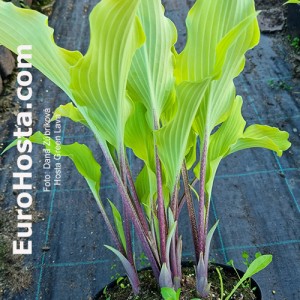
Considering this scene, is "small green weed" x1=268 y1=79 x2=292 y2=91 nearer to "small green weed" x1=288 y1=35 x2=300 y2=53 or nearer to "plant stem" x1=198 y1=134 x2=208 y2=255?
"small green weed" x1=288 y1=35 x2=300 y2=53

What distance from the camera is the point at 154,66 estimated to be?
80 centimetres

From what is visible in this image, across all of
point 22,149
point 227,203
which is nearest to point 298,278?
point 227,203

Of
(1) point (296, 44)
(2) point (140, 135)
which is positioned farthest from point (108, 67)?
(1) point (296, 44)

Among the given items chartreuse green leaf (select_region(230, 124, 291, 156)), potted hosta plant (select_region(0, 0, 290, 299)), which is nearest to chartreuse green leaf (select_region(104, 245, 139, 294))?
potted hosta plant (select_region(0, 0, 290, 299))

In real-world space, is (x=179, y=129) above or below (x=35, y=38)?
below

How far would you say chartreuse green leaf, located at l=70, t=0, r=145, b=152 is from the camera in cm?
58

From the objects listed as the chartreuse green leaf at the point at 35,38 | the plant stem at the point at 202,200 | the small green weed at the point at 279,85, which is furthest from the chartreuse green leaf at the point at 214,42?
the small green weed at the point at 279,85

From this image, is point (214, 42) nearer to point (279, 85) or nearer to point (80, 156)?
point (80, 156)

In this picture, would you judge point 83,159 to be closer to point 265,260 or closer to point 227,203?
point 265,260

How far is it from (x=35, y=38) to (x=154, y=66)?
0.23m

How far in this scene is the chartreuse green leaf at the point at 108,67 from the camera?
584 millimetres

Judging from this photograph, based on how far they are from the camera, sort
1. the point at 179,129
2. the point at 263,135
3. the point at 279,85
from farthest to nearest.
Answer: the point at 279,85 < the point at 263,135 < the point at 179,129

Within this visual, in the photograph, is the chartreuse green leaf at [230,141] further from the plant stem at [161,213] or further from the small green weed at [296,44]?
the small green weed at [296,44]

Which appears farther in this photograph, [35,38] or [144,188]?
[144,188]
